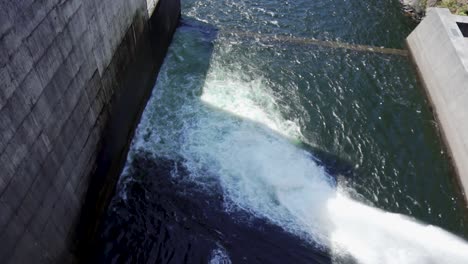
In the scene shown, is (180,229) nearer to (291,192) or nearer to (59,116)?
(291,192)

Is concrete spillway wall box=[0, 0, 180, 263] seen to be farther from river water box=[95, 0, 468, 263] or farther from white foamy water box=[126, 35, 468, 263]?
white foamy water box=[126, 35, 468, 263]

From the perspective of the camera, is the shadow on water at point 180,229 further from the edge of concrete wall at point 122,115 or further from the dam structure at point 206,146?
Result: the edge of concrete wall at point 122,115

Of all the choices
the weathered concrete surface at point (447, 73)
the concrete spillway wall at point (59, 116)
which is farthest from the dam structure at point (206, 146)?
the weathered concrete surface at point (447, 73)

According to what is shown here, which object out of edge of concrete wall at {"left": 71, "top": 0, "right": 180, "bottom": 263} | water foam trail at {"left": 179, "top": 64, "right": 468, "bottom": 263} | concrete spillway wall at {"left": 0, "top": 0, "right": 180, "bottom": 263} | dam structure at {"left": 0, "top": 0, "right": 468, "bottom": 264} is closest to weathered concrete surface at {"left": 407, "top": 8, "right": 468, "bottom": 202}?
dam structure at {"left": 0, "top": 0, "right": 468, "bottom": 264}

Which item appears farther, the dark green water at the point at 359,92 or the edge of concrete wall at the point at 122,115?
the dark green water at the point at 359,92

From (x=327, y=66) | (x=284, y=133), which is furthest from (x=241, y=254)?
(x=327, y=66)

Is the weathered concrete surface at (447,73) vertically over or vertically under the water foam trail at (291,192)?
over

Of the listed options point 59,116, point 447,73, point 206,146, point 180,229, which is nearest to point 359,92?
point 447,73
